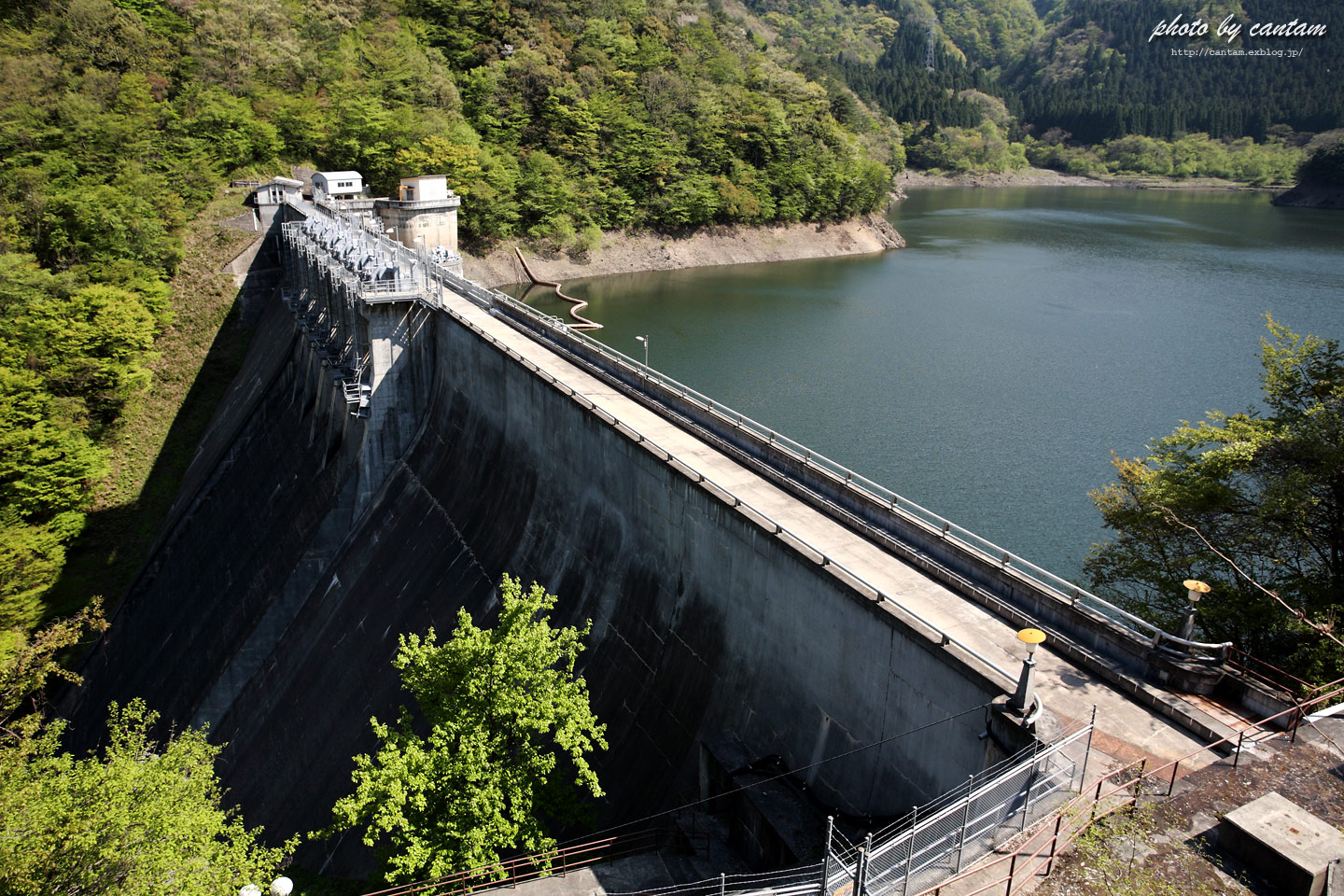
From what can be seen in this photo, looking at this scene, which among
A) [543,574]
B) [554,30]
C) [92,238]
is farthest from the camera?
[554,30]

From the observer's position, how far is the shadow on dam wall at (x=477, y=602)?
1563 cm

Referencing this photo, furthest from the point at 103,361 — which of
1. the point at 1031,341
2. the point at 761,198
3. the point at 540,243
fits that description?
the point at 761,198

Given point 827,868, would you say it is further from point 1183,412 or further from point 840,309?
point 840,309

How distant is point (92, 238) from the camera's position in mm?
54969

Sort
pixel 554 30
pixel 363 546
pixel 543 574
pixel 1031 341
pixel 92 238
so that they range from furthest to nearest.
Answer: pixel 554 30, pixel 1031 341, pixel 92 238, pixel 363 546, pixel 543 574

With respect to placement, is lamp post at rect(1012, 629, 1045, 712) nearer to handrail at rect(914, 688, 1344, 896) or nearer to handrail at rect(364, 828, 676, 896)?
handrail at rect(914, 688, 1344, 896)

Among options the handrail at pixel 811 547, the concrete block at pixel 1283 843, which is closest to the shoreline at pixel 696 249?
the handrail at pixel 811 547

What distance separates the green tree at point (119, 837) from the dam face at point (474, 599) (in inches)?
290

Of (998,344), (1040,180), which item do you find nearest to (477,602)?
(998,344)

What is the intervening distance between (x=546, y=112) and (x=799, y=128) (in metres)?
31.7

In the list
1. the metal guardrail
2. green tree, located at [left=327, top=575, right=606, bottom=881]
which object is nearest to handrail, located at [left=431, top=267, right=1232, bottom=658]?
the metal guardrail

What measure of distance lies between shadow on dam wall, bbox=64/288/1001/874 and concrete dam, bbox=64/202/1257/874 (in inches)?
3.1

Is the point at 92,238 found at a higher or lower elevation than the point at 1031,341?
higher

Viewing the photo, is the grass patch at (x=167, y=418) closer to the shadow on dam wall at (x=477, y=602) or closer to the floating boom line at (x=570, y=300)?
the shadow on dam wall at (x=477, y=602)
